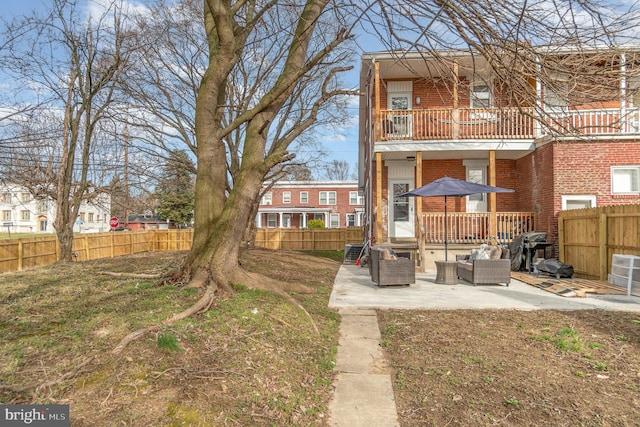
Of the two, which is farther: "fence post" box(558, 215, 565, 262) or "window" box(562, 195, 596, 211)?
"window" box(562, 195, 596, 211)

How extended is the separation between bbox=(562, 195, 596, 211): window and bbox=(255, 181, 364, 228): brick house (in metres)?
28.1

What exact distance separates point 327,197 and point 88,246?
2559 cm

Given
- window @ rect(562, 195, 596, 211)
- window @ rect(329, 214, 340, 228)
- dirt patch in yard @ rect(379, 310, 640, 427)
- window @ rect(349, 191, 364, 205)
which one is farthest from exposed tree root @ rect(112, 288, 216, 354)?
window @ rect(349, 191, 364, 205)

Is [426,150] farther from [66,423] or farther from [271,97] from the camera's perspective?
[66,423]

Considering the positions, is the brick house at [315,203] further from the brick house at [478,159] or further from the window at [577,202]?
the window at [577,202]

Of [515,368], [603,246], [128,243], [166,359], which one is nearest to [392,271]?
[515,368]

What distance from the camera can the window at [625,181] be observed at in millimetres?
10906

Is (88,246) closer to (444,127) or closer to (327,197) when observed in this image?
(444,127)

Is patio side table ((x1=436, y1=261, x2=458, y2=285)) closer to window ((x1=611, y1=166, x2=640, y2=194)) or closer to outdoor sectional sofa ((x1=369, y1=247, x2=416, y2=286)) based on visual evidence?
outdoor sectional sofa ((x1=369, y1=247, x2=416, y2=286))

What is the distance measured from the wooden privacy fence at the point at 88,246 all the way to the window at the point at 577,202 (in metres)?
16.6

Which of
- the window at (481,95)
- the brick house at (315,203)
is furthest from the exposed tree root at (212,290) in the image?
the brick house at (315,203)

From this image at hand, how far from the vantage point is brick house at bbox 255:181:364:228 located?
39.4 metres

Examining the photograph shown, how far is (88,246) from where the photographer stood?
55.9ft

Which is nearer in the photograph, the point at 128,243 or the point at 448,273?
the point at 448,273
